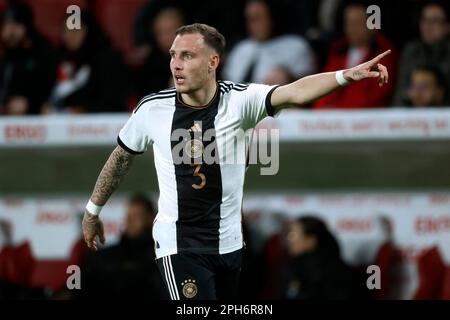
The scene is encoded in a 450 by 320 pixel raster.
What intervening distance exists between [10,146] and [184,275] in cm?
366

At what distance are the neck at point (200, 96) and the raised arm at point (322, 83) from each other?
358mm

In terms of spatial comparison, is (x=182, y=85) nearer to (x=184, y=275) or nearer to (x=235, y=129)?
(x=235, y=129)

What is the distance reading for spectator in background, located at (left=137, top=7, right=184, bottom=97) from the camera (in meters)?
9.98

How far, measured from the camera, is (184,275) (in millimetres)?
6246

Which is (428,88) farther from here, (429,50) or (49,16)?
(49,16)

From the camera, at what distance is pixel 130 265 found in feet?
30.0

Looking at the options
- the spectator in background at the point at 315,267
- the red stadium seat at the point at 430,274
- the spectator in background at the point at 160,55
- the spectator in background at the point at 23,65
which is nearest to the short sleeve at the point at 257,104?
the spectator in background at the point at 315,267

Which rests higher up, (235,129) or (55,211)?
(235,129)

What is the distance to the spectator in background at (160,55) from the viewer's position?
9.98 metres

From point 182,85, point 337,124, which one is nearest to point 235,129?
point 182,85

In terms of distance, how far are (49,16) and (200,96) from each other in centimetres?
538

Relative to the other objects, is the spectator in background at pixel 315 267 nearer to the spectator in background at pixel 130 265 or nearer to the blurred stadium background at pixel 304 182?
the blurred stadium background at pixel 304 182

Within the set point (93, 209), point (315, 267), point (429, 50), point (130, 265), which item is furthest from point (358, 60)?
point (93, 209)

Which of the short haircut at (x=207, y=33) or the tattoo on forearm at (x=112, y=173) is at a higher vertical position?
the short haircut at (x=207, y=33)
